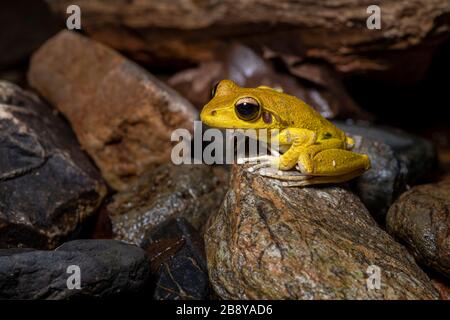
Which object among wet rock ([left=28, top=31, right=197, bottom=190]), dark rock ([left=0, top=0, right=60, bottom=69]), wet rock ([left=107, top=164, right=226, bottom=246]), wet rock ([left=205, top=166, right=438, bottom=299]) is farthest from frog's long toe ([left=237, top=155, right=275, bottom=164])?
dark rock ([left=0, top=0, right=60, bottom=69])

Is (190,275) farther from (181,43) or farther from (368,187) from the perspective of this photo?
(181,43)

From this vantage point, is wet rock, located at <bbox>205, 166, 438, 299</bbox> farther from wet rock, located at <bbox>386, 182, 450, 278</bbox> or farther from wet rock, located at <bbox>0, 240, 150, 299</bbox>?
wet rock, located at <bbox>0, 240, 150, 299</bbox>

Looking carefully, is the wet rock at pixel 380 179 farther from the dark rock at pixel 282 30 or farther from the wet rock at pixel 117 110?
the wet rock at pixel 117 110

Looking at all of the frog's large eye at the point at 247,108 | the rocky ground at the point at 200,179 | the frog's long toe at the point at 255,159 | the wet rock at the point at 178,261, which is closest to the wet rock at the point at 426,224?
the rocky ground at the point at 200,179

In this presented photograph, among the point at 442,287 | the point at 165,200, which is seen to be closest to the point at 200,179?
the point at 165,200

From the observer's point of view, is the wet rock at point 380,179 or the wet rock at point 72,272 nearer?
the wet rock at point 72,272
